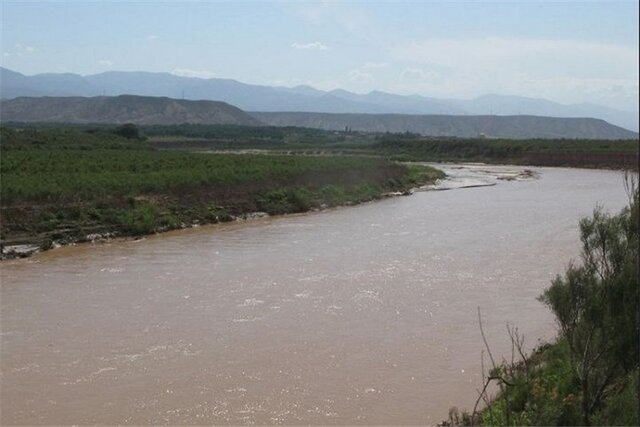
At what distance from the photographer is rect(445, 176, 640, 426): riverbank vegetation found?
5.90 metres

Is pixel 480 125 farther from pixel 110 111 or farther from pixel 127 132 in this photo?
pixel 127 132

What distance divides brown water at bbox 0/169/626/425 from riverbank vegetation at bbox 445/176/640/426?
48.0 inches

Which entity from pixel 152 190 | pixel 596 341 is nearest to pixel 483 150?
pixel 152 190

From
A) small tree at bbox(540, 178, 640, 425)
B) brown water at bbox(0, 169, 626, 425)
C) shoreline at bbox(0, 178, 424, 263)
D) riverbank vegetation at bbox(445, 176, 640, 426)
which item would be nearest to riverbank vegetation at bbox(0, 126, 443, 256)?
shoreline at bbox(0, 178, 424, 263)

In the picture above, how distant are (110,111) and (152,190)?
108077 mm

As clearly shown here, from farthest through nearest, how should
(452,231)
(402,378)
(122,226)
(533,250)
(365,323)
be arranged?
(452,231)
(122,226)
(533,250)
(365,323)
(402,378)

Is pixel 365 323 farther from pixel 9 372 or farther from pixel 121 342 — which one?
pixel 9 372

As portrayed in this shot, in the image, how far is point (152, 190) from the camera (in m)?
23.5

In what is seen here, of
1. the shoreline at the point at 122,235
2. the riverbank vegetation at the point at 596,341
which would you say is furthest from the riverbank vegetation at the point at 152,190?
the riverbank vegetation at the point at 596,341

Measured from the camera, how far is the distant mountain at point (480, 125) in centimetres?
12838

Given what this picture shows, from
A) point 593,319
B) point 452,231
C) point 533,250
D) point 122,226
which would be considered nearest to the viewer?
point 593,319

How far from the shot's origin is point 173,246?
18469 mm

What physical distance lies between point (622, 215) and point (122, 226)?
15.9m

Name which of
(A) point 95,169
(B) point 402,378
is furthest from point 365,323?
(A) point 95,169
